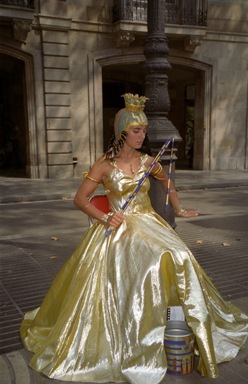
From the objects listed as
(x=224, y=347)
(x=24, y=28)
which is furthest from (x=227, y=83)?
(x=224, y=347)

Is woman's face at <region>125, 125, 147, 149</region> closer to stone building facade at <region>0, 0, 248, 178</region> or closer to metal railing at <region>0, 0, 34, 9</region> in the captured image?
stone building facade at <region>0, 0, 248, 178</region>

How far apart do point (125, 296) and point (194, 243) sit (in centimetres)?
349

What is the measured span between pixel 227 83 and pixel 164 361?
14938 millimetres

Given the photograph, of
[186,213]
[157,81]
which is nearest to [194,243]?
[157,81]

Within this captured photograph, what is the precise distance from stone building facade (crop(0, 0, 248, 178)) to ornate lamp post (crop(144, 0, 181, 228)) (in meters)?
9.02

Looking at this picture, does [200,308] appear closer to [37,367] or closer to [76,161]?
[37,367]

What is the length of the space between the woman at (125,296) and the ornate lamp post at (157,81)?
1.59 meters

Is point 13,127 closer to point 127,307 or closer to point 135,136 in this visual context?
point 135,136

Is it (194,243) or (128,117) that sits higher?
(128,117)

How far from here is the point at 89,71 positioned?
45.2ft

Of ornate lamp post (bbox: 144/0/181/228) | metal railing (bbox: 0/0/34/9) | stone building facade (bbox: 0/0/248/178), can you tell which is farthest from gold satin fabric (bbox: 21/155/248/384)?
metal railing (bbox: 0/0/34/9)

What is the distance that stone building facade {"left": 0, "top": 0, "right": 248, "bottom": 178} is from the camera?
13031 mm

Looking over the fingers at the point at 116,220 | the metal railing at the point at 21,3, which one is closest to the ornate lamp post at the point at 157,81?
the fingers at the point at 116,220

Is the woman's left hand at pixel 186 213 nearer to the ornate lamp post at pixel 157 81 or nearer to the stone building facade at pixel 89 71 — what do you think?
the ornate lamp post at pixel 157 81
